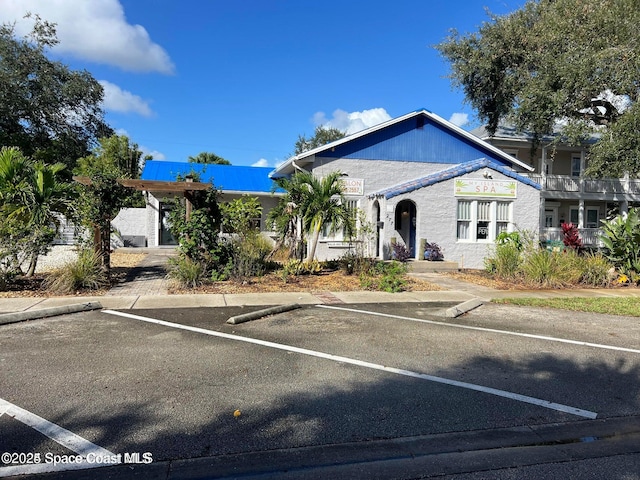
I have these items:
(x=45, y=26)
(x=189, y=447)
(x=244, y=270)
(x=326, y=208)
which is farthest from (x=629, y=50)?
(x=45, y=26)

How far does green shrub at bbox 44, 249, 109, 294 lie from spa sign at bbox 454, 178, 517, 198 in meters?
12.6

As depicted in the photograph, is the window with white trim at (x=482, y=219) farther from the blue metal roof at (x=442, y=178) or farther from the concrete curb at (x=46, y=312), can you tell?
the concrete curb at (x=46, y=312)

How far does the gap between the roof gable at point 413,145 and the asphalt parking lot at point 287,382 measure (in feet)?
38.1

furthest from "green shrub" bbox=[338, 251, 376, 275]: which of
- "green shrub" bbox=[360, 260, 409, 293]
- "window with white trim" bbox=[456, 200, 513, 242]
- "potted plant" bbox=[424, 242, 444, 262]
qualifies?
"window with white trim" bbox=[456, 200, 513, 242]

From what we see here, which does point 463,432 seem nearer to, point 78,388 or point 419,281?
point 78,388

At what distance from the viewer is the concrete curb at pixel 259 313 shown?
23.7 feet

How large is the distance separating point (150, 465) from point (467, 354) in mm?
4179

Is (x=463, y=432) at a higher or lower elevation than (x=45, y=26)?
lower

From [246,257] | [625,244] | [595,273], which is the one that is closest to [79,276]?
[246,257]

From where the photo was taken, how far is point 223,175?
2378cm

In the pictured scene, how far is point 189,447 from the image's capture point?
10.7 ft

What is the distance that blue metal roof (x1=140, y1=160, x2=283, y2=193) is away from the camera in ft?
71.6

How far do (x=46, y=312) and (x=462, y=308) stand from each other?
25.9ft

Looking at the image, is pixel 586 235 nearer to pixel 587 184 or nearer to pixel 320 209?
pixel 587 184
